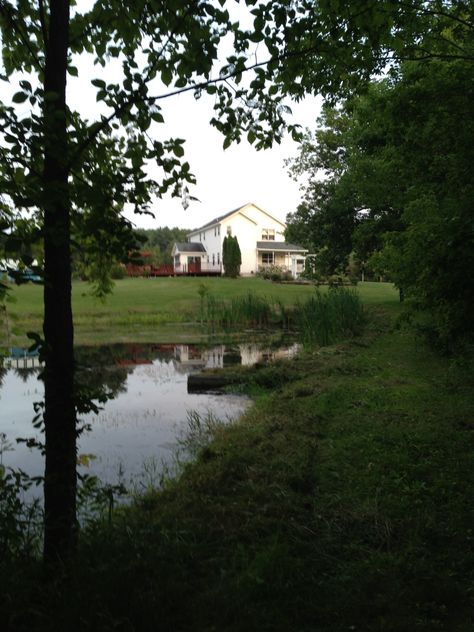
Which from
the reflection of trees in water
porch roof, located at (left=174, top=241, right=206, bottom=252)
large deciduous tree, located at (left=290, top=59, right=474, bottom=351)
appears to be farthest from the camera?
porch roof, located at (left=174, top=241, right=206, bottom=252)

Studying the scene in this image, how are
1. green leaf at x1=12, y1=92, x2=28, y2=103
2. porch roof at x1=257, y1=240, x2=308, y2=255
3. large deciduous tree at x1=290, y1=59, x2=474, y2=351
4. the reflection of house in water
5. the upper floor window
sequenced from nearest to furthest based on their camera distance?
green leaf at x1=12, y1=92, x2=28, y2=103
large deciduous tree at x1=290, y1=59, x2=474, y2=351
the reflection of house in water
porch roof at x1=257, y1=240, x2=308, y2=255
the upper floor window

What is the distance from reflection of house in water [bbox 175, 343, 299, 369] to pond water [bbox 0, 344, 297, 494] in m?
0.03

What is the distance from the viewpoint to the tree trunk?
3.03m

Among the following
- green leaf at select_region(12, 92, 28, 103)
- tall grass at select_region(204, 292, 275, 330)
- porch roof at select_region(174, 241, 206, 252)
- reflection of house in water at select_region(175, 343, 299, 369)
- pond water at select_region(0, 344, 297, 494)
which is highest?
porch roof at select_region(174, 241, 206, 252)

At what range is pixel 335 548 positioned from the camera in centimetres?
372

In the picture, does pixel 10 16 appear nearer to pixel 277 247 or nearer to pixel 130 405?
pixel 130 405

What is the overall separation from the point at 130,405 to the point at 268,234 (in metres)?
51.2

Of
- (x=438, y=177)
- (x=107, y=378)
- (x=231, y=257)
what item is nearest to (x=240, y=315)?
(x=107, y=378)

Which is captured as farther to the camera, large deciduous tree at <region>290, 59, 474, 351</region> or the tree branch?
large deciduous tree at <region>290, 59, 474, 351</region>

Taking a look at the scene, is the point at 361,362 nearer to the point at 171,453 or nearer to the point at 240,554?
the point at 171,453

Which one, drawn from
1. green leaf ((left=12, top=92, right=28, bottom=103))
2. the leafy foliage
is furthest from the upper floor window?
green leaf ((left=12, top=92, right=28, bottom=103))

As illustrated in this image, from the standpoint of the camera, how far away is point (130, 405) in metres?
10.5

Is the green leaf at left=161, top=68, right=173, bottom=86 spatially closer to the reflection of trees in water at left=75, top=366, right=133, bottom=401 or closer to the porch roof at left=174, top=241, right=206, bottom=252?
the reflection of trees in water at left=75, top=366, right=133, bottom=401

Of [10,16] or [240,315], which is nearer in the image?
[10,16]
